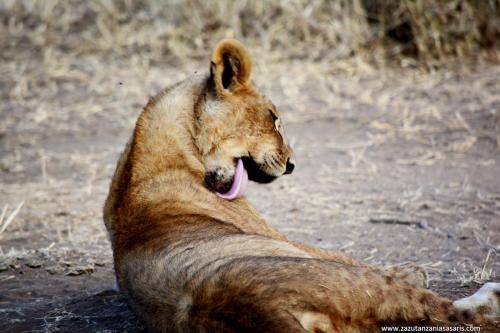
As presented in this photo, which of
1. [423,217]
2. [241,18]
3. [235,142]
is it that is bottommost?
[423,217]

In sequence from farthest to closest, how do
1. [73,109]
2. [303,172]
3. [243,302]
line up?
[73,109]
[303,172]
[243,302]

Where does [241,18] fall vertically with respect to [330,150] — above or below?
above

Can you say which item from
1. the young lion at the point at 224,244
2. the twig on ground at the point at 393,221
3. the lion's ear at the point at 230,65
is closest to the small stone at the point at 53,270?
the young lion at the point at 224,244

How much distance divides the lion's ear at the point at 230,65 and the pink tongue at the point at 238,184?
0.38m

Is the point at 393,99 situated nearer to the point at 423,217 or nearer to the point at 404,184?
the point at 404,184

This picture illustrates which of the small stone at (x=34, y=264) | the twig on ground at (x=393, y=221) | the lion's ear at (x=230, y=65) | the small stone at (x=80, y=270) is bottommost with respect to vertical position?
the small stone at (x=80, y=270)

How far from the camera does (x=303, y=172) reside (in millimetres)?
7234

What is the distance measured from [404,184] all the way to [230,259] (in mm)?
3631

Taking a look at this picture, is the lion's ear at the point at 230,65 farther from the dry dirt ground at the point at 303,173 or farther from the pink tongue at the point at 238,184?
the dry dirt ground at the point at 303,173

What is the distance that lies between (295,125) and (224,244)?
494 cm

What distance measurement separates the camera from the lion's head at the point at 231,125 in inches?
174

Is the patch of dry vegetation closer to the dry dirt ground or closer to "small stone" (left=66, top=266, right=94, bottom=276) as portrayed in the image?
the dry dirt ground

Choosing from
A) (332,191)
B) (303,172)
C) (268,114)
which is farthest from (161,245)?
(303,172)

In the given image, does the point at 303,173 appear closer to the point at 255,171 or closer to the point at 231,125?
the point at 255,171
